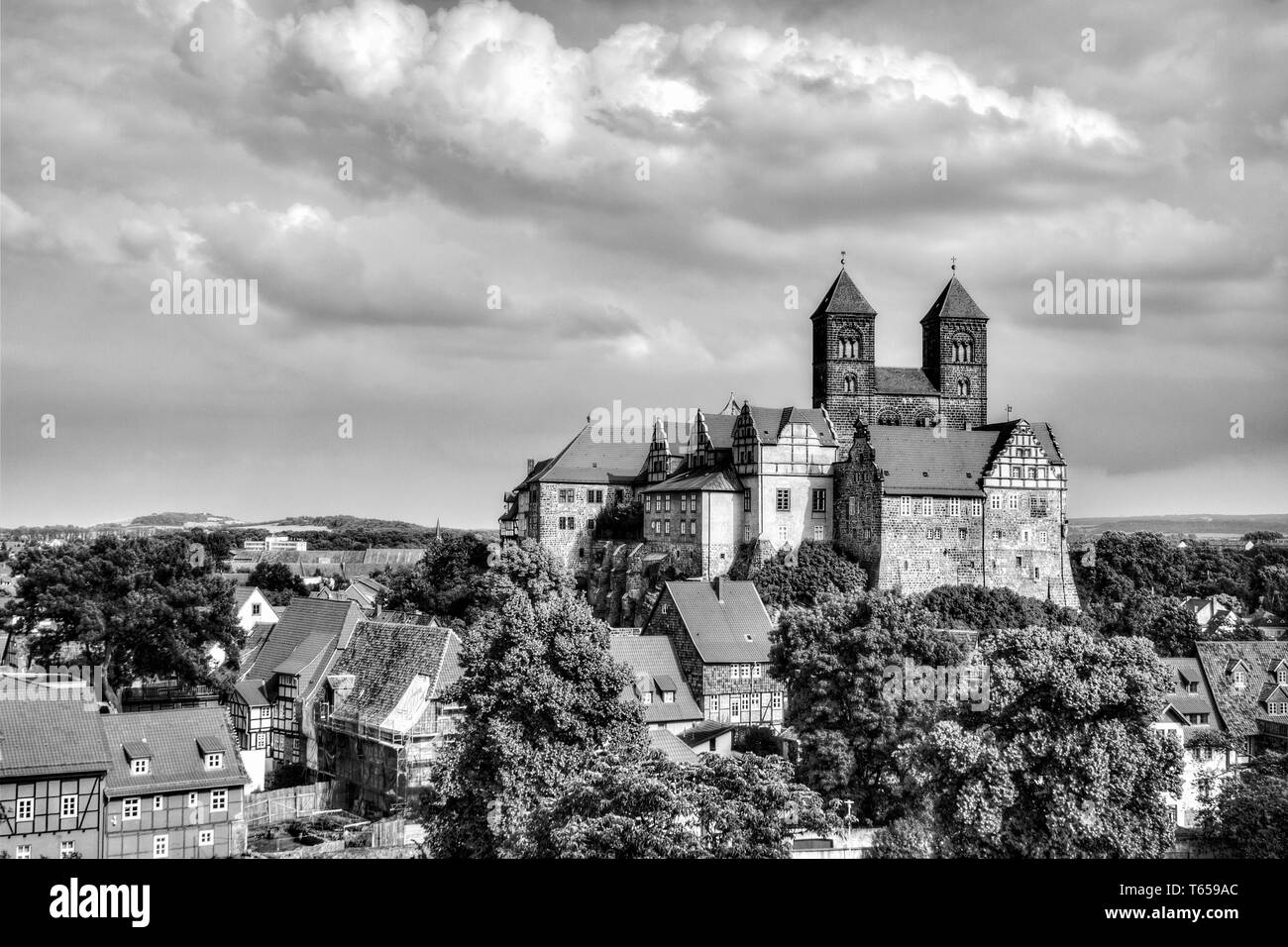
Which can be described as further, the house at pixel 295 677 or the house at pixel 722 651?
the house at pixel 722 651

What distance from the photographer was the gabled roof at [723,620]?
41.0 m

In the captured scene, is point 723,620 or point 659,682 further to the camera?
→ point 723,620

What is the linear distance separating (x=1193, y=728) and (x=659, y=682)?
55.3ft

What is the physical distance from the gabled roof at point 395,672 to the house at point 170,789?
17.2 ft

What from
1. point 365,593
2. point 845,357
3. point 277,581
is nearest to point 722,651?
point 845,357

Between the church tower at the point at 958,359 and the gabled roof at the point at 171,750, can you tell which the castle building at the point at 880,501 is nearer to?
the church tower at the point at 958,359

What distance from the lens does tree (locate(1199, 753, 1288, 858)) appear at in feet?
82.1

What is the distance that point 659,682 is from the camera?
39.1 metres

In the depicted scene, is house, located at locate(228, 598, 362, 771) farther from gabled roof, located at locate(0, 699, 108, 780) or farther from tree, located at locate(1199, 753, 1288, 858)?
tree, located at locate(1199, 753, 1288, 858)

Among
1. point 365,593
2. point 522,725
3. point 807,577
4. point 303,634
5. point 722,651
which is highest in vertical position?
point 807,577

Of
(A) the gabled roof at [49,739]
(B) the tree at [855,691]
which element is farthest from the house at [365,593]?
(B) the tree at [855,691]

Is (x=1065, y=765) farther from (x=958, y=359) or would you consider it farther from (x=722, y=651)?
(x=958, y=359)

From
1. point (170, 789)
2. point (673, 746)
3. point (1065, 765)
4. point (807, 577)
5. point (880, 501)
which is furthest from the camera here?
point (880, 501)
